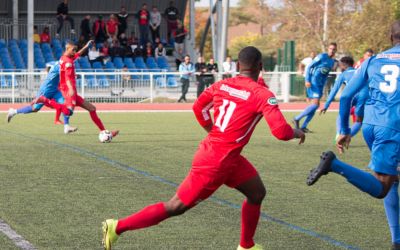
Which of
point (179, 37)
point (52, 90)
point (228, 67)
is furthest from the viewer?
point (179, 37)

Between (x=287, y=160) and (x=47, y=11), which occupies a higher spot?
(x=47, y=11)

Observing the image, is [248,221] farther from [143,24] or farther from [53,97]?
[143,24]

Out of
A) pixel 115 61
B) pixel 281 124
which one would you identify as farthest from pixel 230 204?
pixel 115 61

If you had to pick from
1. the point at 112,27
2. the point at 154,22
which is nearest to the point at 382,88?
the point at 112,27

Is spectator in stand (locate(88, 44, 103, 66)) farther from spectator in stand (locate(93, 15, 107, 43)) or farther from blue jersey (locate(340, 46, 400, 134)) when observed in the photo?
blue jersey (locate(340, 46, 400, 134))

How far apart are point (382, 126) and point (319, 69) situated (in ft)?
45.8

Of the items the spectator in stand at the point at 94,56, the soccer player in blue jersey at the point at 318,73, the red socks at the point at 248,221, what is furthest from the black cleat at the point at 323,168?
the spectator in stand at the point at 94,56

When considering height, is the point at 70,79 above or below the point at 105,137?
above

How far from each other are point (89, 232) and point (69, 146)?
29.6 ft

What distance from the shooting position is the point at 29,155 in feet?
53.9

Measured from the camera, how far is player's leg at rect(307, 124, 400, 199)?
7898 mm

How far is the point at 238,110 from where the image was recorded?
25.0 ft

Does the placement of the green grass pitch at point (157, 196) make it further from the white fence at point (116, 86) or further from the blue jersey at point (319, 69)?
the white fence at point (116, 86)

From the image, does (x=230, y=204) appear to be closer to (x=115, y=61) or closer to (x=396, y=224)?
(x=396, y=224)
